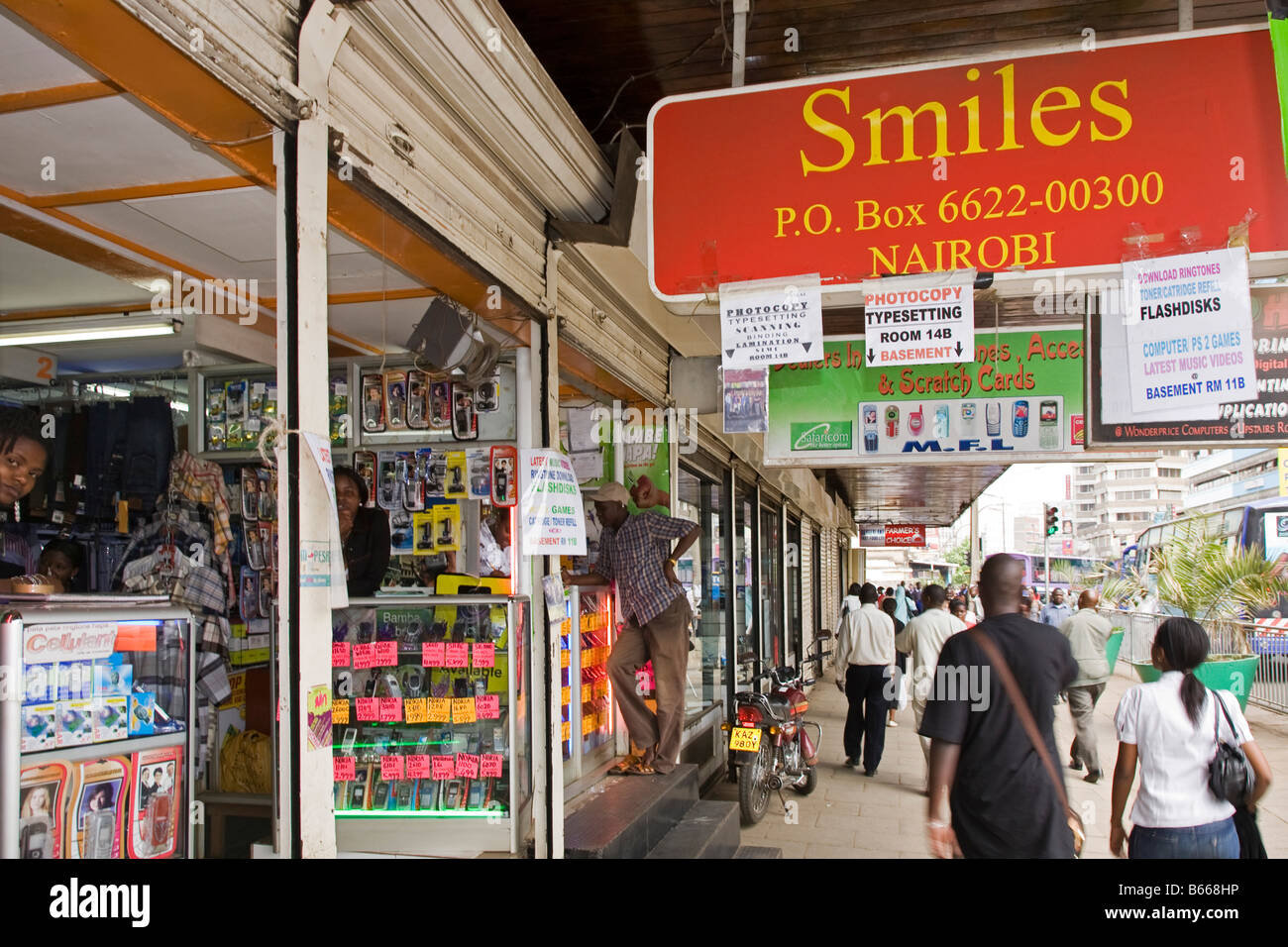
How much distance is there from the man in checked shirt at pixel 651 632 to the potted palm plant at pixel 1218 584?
9.46 metres

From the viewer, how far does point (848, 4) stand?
4.20 metres

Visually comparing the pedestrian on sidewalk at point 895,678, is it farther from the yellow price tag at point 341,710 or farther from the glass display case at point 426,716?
the yellow price tag at point 341,710

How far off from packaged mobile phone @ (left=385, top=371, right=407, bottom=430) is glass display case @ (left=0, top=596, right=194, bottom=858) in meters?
2.69

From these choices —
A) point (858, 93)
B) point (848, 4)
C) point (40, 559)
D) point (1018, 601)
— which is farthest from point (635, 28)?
point (40, 559)

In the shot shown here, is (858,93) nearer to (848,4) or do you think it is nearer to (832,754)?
(848,4)

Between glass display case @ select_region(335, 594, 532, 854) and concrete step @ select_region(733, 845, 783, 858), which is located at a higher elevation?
glass display case @ select_region(335, 594, 532, 854)

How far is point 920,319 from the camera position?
11.7 feet

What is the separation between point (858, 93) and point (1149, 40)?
0.99 metres

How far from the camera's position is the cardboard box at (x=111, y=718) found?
254 centimetres

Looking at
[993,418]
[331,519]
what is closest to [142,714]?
[331,519]

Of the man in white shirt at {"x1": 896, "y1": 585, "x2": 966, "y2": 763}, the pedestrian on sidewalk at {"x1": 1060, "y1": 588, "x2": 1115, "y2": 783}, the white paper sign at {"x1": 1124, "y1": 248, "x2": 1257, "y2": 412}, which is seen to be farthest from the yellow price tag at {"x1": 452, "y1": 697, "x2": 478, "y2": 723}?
the pedestrian on sidewalk at {"x1": 1060, "y1": 588, "x2": 1115, "y2": 783}

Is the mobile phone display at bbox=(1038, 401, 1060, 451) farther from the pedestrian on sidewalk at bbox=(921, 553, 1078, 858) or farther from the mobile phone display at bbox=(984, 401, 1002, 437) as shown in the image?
the pedestrian on sidewalk at bbox=(921, 553, 1078, 858)

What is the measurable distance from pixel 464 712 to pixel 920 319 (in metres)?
2.67

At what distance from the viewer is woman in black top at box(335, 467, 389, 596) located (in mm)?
4746
